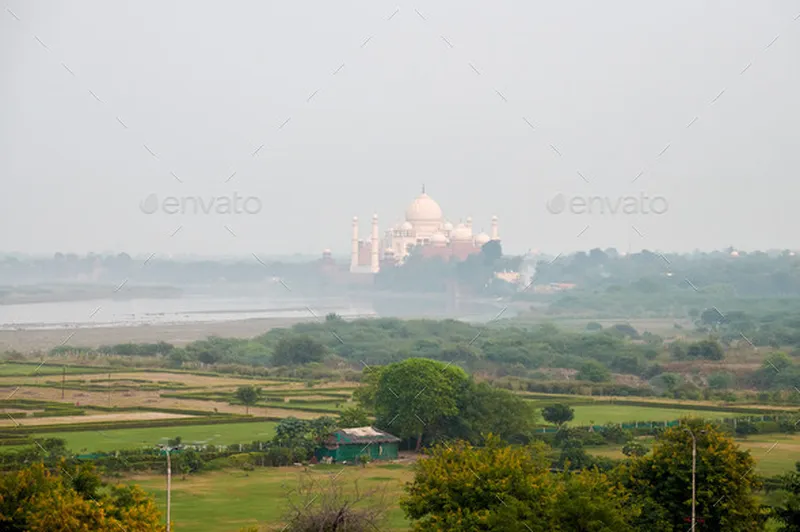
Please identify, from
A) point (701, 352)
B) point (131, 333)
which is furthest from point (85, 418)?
point (131, 333)

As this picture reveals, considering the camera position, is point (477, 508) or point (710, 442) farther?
point (710, 442)

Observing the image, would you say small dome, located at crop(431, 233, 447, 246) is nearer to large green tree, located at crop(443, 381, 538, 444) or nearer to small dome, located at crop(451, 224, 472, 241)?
small dome, located at crop(451, 224, 472, 241)

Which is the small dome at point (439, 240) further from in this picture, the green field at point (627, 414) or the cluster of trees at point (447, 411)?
the cluster of trees at point (447, 411)

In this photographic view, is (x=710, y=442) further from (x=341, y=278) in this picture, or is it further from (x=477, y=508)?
(x=341, y=278)

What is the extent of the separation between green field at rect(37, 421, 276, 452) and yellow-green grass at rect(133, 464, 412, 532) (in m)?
3.33

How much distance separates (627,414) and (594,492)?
1903cm

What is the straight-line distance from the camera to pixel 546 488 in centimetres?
1925

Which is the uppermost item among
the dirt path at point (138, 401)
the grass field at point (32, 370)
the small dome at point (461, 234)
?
the small dome at point (461, 234)

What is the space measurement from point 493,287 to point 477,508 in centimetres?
7217

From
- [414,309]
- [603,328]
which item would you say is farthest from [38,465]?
[414,309]

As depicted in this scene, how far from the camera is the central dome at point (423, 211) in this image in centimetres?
9838

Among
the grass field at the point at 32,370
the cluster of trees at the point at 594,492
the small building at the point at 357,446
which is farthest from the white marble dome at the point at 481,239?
the cluster of trees at the point at 594,492

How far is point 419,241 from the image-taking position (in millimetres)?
96250

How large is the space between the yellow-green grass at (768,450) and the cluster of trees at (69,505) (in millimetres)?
13663
